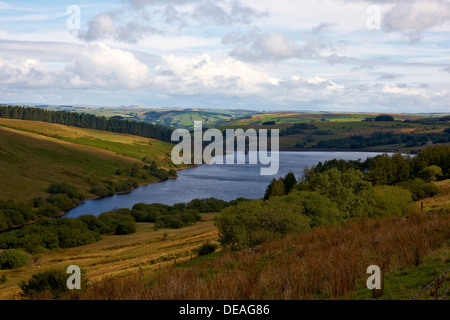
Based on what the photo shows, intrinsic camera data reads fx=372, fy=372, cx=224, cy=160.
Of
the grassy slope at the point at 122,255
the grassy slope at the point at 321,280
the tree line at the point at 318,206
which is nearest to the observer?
the grassy slope at the point at 321,280

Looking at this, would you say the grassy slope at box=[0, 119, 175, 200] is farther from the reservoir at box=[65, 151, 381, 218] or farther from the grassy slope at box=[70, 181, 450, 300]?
the grassy slope at box=[70, 181, 450, 300]

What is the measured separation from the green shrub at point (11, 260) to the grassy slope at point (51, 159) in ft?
205

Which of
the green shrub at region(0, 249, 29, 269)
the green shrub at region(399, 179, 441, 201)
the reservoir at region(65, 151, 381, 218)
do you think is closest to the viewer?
the green shrub at region(0, 249, 29, 269)

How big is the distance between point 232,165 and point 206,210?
296ft

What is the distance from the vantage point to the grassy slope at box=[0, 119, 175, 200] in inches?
4815

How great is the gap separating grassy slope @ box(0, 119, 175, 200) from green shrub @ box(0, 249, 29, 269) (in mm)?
62379

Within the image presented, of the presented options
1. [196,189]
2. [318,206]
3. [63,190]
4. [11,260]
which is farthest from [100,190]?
[318,206]

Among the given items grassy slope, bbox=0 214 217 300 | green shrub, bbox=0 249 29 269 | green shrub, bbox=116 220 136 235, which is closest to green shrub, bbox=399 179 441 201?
grassy slope, bbox=0 214 217 300

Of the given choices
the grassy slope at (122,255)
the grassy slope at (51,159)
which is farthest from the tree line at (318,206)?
the grassy slope at (51,159)

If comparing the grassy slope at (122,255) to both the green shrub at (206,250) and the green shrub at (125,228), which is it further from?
the green shrub at (125,228)

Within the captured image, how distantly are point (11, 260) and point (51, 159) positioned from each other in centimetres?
10637

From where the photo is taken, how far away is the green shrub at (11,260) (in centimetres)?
5249

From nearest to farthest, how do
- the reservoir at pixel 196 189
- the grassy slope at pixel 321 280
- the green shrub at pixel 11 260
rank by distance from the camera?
the grassy slope at pixel 321 280, the green shrub at pixel 11 260, the reservoir at pixel 196 189
